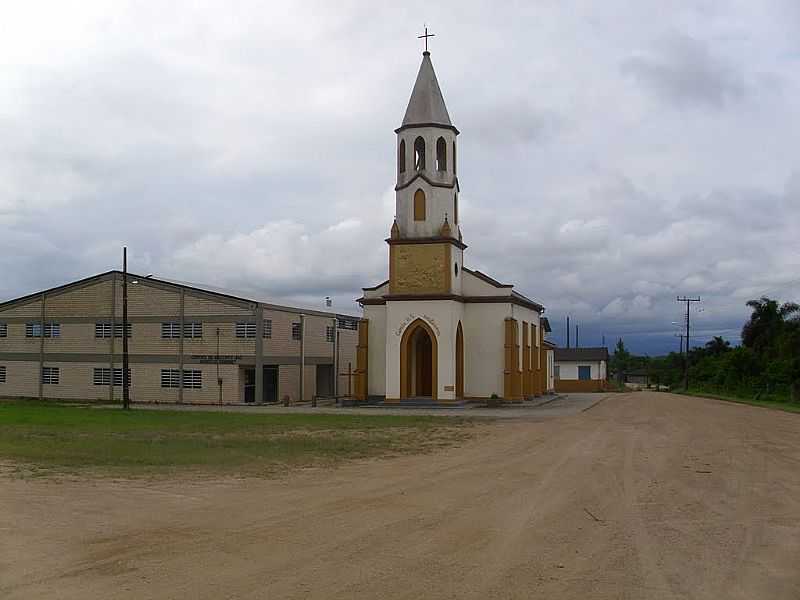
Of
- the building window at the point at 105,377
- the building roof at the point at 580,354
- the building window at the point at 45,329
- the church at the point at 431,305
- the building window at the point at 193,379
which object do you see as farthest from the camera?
Answer: the building roof at the point at 580,354

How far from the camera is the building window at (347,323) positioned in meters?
57.7

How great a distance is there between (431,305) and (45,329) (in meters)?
23.6

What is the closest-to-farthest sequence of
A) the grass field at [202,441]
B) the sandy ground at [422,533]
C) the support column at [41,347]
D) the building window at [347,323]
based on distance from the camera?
the sandy ground at [422,533] → the grass field at [202,441] → the support column at [41,347] → the building window at [347,323]

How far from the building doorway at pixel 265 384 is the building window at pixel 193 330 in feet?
10.6

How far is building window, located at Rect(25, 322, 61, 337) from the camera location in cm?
5034

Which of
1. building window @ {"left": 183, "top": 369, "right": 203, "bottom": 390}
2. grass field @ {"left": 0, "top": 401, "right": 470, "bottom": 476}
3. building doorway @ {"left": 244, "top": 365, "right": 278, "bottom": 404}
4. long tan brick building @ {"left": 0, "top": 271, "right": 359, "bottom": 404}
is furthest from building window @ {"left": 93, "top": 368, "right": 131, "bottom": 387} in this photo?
grass field @ {"left": 0, "top": 401, "right": 470, "bottom": 476}

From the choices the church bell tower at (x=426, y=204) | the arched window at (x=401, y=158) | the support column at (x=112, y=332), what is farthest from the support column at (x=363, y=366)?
the support column at (x=112, y=332)

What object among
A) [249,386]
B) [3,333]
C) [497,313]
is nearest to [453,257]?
[497,313]

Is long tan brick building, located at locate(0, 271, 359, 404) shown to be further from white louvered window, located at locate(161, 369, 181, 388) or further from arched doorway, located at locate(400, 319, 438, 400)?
arched doorway, located at locate(400, 319, 438, 400)

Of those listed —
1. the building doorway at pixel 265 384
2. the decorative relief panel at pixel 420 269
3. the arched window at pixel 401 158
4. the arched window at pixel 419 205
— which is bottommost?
the building doorway at pixel 265 384

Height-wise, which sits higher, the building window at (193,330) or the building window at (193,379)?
the building window at (193,330)

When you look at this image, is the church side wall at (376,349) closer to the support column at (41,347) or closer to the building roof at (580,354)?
the support column at (41,347)

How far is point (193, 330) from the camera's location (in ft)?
153

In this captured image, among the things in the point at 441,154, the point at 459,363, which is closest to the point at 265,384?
the point at 459,363
